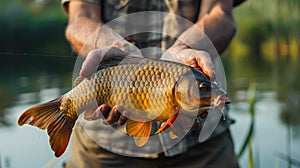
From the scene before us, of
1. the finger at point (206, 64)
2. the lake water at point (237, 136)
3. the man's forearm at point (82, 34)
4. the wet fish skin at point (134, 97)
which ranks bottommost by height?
the lake water at point (237, 136)

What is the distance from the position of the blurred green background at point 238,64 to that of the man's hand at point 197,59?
862 mm

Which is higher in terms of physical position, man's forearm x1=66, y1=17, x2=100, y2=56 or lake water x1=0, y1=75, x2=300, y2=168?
man's forearm x1=66, y1=17, x2=100, y2=56

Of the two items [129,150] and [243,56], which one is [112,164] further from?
[243,56]

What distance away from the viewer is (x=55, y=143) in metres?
1.09

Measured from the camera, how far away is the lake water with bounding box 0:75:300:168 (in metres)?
3.08

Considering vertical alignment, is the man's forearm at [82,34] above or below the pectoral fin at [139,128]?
above

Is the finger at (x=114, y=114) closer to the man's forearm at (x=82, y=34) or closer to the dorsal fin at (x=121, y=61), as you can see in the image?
the dorsal fin at (x=121, y=61)

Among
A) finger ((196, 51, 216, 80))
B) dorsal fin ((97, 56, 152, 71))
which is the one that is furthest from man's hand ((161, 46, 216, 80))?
dorsal fin ((97, 56, 152, 71))

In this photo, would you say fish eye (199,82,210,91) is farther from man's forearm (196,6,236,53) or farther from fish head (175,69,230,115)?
man's forearm (196,6,236,53)

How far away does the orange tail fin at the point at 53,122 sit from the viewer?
1.07 m

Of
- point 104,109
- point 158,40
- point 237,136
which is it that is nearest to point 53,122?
point 104,109

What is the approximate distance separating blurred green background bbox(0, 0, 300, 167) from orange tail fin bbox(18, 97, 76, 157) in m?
1.16

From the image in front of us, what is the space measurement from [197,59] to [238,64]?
809cm

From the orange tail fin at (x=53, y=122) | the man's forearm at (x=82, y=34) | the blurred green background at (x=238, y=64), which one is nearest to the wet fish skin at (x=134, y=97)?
the orange tail fin at (x=53, y=122)
